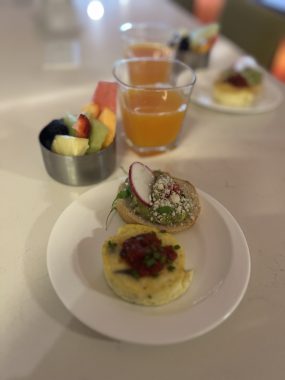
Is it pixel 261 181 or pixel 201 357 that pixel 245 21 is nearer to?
pixel 261 181

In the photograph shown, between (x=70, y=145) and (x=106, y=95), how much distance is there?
0.24 meters

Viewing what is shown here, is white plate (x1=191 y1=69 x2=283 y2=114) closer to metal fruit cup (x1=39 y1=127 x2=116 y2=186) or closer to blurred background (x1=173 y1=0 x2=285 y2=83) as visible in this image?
metal fruit cup (x1=39 y1=127 x2=116 y2=186)

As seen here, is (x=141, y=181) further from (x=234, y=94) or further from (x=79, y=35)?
(x=79, y=35)

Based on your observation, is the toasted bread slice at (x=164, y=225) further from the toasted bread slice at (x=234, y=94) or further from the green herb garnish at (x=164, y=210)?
the toasted bread slice at (x=234, y=94)

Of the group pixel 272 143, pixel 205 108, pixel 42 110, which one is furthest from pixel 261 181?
pixel 42 110

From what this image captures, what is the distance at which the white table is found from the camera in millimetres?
694

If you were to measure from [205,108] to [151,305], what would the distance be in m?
1.00

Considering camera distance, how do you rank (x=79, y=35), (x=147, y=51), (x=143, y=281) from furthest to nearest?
(x=79, y=35)
(x=147, y=51)
(x=143, y=281)

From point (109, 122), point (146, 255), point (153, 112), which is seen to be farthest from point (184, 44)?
point (146, 255)

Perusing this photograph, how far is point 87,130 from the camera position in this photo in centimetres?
103

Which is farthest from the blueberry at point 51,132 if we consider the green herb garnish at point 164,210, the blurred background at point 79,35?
the blurred background at point 79,35

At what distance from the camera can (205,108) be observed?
150cm

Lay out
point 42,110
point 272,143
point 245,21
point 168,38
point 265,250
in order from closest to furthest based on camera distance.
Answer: point 265,250
point 272,143
point 42,110
point 168,38
point 245,21

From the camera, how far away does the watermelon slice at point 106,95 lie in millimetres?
1120
